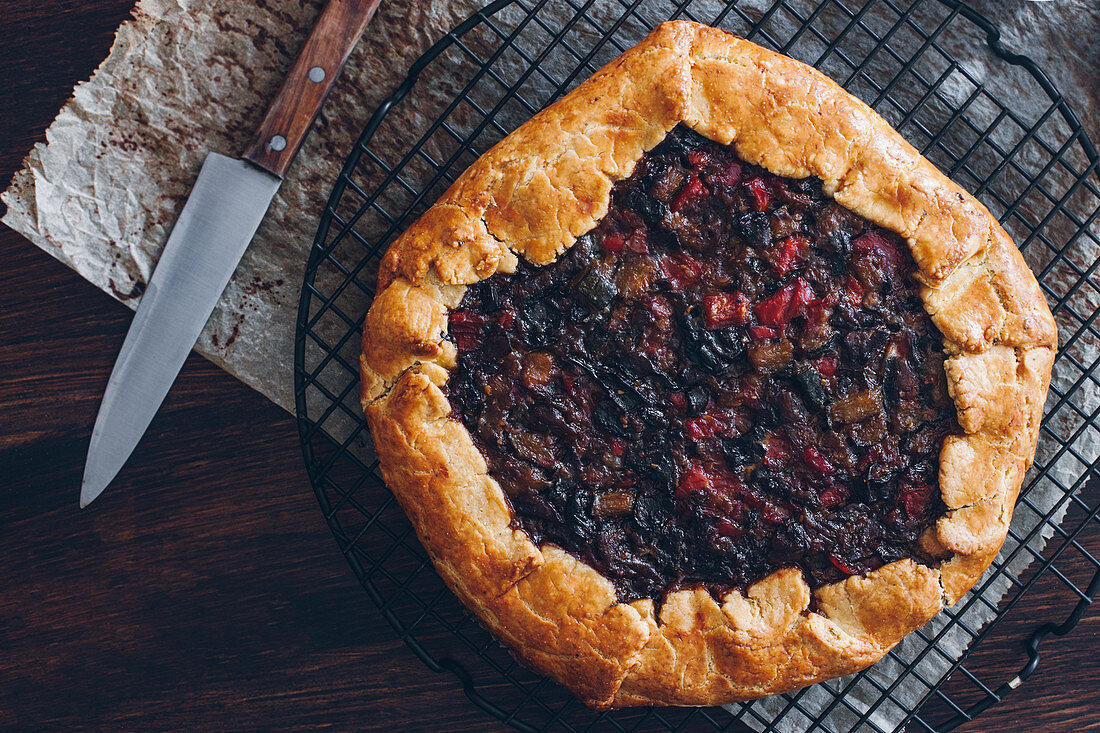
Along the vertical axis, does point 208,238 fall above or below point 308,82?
below

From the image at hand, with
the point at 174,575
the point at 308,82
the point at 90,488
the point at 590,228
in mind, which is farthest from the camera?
the point at 174,575

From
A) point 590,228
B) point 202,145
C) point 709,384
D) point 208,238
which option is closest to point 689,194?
point 590,228

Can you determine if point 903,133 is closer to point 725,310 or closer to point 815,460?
point 725,310

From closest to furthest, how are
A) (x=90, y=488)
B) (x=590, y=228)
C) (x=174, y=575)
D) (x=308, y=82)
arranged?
(x=590, y=228), (x=308, y=82), (x=90, y=488), (x=174, y=575)

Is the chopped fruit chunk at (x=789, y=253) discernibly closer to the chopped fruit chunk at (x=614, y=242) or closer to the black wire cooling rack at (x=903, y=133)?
the chopped fruit chunk at (x=614, y=242)

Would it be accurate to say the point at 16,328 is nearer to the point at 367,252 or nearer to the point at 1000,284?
→ the point at 367,252

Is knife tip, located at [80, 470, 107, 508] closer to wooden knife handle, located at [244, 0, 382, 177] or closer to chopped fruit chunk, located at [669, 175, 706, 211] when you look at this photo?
wooden knife handle, located at [244, 0, 382, 177]

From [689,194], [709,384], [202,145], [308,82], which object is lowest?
[202,145]

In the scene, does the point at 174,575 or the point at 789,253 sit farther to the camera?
the point at 174,575
